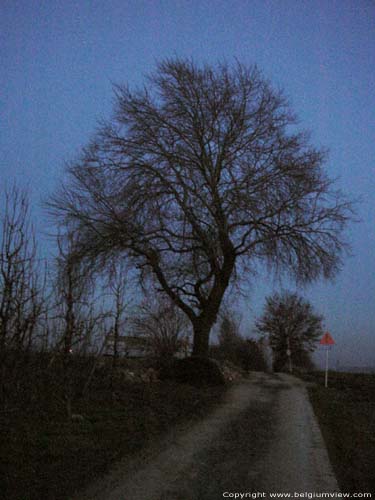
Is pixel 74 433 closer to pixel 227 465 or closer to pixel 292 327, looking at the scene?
pixel 227 465

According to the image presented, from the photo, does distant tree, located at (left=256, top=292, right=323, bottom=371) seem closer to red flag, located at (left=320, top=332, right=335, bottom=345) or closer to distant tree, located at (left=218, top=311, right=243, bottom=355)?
distant tree, located at (left=218, top=311, right=243, bottom=355)

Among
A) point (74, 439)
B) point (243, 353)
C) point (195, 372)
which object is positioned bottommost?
point (74, 439)

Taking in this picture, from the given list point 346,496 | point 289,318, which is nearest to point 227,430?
point 346,496

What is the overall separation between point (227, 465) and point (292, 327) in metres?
46.6

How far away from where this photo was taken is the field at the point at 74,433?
210 inches

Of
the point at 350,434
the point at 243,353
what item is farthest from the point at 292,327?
the point at 350,434

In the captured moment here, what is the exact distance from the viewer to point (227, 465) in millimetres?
6469

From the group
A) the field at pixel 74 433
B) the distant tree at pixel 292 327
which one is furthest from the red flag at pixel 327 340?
the distant tree at pixel 292 327

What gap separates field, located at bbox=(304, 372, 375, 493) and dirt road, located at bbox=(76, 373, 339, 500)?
22 centimetres

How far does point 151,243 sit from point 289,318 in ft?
120

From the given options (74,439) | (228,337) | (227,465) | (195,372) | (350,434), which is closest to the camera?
(227,465)

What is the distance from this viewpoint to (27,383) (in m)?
8.73

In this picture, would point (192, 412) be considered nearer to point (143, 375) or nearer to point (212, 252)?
point (143, 375)

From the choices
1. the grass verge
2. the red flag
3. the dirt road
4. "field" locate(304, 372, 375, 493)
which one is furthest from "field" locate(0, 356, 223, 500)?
the red flag
